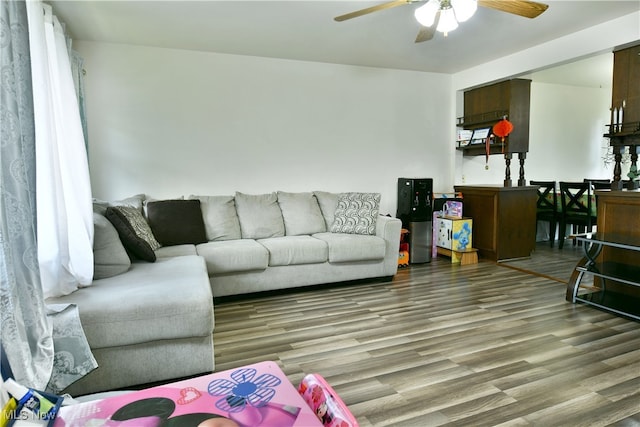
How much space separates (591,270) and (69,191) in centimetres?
395

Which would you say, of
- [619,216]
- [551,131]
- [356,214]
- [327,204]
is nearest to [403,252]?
[356,214]

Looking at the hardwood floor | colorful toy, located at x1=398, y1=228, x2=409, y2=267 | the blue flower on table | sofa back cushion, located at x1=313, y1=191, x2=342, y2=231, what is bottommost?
the hardwood floor

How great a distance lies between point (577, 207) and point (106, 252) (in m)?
5.89

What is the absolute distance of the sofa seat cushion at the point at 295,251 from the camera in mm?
3678

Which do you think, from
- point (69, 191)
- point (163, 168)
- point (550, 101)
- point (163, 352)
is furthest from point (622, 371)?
point (550, 101)

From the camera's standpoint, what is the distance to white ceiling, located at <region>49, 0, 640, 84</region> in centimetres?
323

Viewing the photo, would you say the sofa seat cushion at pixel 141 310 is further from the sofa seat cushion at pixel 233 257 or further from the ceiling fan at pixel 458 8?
the ceiling fan at pixel 458 8

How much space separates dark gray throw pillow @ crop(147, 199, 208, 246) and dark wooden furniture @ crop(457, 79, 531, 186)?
380 centimetres

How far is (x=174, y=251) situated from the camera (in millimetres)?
3520

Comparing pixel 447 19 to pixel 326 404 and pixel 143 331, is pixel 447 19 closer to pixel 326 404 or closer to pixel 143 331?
pixel 326 404

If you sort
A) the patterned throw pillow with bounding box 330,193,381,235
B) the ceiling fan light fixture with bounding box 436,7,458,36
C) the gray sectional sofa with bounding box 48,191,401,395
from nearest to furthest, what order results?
the gray sectional sofa with bounding box 48,191,401,395 → the ceiling fan light fixture with bounding box 436,7,458,36 → the patterned throw pillow with bounding box 330,193,381,235

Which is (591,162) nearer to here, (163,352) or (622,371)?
(622,371)

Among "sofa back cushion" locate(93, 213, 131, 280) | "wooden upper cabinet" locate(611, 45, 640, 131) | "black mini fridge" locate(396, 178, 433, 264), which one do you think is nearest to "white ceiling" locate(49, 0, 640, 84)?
"wooden upper cabinet" locate(611, 45, 640, 131)

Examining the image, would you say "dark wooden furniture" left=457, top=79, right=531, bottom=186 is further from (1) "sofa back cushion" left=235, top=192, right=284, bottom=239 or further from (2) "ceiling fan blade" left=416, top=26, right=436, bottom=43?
(1) "sofa back cushion" left=235, top=192, right=284, bottom=239
